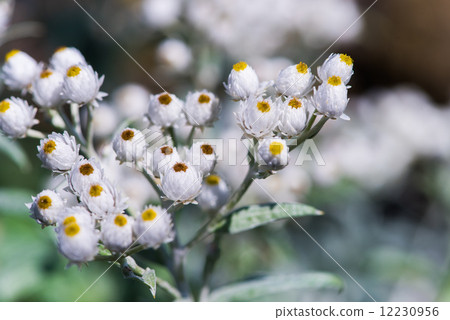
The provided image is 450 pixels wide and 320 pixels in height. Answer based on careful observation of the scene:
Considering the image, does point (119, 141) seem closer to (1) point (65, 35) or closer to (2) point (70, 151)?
(2) point (70, 151)

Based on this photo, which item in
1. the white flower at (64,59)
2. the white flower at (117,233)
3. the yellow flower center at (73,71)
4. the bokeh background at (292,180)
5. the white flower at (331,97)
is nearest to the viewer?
the white flower at (117,233)

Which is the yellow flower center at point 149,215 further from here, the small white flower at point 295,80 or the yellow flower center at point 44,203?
the small white flower at point 295,80

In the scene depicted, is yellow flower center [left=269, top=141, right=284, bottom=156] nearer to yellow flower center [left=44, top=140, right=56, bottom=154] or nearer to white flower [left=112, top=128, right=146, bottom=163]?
white flower [left=112, top=128, right=146, bottom=163]

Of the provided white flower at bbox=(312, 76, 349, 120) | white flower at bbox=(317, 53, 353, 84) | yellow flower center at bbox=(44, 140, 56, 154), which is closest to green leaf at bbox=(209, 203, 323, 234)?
white flower at bbox=(312, 76, 349, 120)

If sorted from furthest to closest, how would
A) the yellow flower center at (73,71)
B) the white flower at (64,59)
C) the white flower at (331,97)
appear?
the white flower at (64,59) → the yellow flower center at (73,71) → the white flower at (331,97)

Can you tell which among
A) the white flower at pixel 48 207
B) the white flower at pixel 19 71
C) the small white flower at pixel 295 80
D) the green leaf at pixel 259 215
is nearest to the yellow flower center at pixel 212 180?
the green leaf at pixel 259 215

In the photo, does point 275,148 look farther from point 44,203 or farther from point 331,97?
point 44,203
